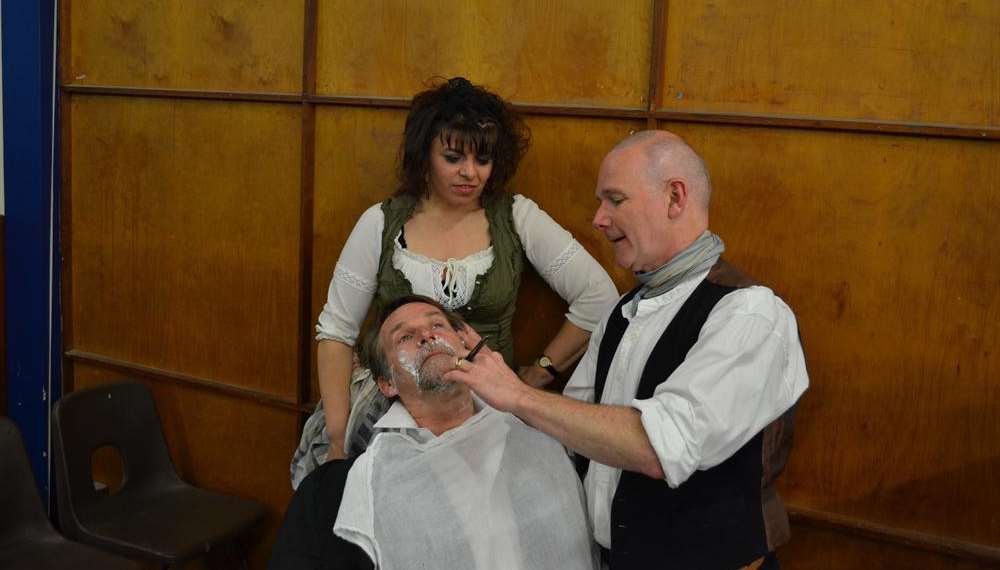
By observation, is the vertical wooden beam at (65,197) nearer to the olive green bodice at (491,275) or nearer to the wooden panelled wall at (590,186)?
the wooden panelled wall at (590,186)

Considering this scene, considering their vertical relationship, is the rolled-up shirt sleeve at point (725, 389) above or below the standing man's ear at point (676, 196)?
below

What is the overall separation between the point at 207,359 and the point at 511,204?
137cm

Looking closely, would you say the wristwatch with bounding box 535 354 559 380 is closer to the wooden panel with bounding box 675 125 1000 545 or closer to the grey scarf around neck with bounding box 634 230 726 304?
the wooden panel with bounding box 675 125 1000 545

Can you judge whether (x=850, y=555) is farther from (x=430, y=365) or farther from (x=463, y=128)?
(x=463, y=128)

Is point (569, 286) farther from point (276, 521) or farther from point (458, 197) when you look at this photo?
point (276, 521)

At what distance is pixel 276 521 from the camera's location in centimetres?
332

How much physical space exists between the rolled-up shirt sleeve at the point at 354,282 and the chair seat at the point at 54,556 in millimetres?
896

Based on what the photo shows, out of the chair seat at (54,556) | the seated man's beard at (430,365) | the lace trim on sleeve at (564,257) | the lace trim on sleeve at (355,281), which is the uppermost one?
the lace trim on sleeve at (564,257)

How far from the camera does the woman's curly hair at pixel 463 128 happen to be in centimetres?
249

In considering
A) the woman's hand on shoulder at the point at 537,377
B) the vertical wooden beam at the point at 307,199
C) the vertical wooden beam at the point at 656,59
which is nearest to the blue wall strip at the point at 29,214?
the vertical wooden beam at the point at 307,199

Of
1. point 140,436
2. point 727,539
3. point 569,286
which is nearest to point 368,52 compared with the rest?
point 569,286

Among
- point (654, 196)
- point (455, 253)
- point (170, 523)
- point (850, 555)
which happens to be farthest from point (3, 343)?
point (850, 555)

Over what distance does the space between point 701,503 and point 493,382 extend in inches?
18.4

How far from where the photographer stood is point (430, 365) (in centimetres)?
222
